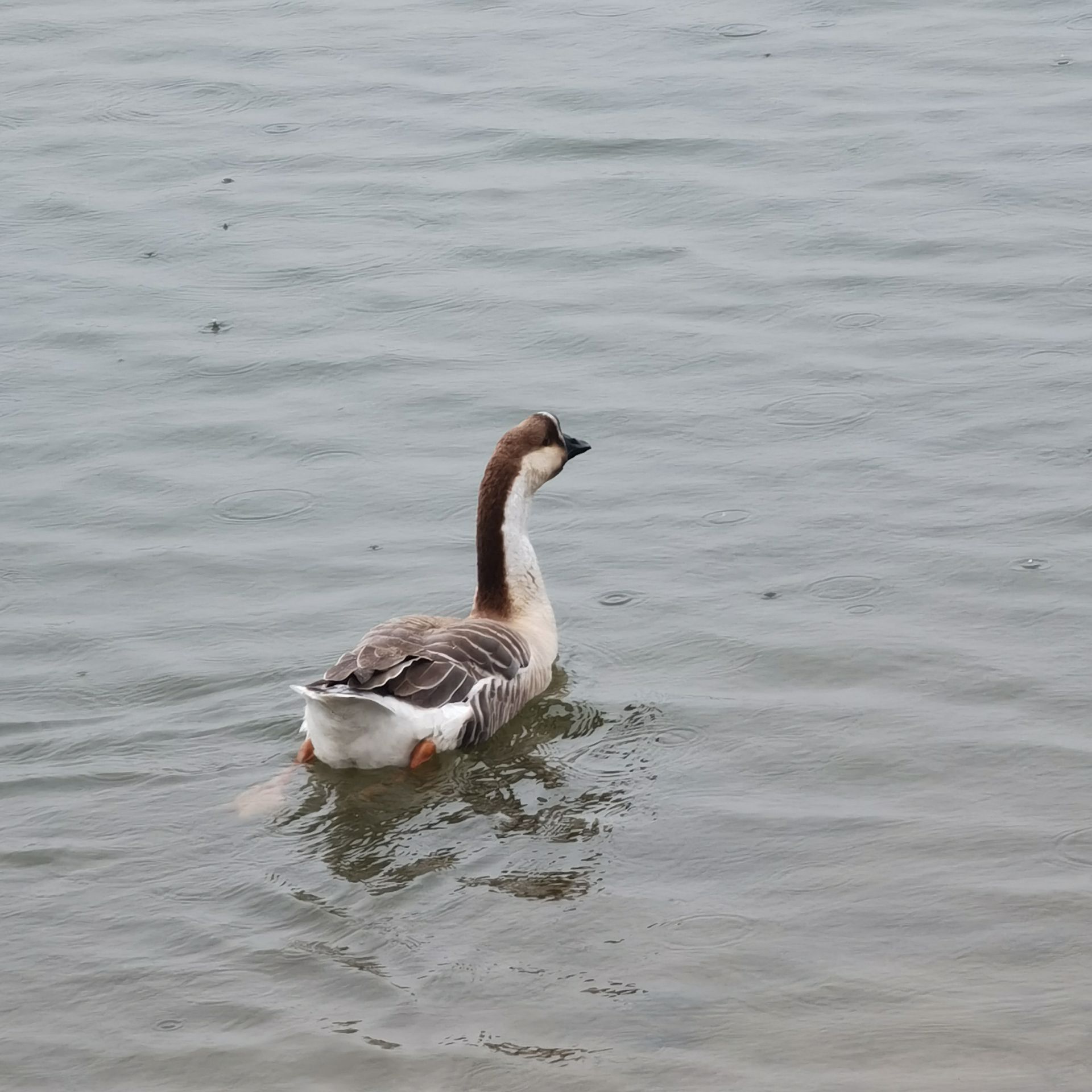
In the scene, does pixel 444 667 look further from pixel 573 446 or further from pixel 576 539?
pixel 576 539

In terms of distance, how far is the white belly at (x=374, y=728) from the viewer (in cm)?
784

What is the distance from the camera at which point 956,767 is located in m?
7.50

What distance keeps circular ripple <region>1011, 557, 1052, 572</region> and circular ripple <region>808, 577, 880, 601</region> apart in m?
0.68

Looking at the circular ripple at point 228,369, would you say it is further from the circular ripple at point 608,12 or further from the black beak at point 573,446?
the circular ripple at point 608,12

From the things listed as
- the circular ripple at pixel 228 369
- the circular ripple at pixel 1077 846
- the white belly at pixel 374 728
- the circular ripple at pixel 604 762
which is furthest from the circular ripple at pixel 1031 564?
the circular ripple at pixel 228 369

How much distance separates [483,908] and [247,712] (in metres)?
2.35

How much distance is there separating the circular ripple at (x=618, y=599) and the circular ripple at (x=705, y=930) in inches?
124

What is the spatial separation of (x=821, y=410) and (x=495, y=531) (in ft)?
9.04

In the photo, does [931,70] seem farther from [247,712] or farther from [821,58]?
[247,712]

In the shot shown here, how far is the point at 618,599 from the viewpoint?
9539 millimetres

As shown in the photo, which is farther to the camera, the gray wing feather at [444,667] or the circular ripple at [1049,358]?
the circular ripple at [1049,358]

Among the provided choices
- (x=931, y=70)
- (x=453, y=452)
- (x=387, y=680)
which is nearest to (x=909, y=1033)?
(x=387, y=680)

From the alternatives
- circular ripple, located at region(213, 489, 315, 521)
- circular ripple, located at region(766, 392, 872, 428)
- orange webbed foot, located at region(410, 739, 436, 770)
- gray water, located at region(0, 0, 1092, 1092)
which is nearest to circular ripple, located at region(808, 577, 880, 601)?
gray water, located at region(0, 0, 1092, 1092)

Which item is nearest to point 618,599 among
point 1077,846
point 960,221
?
point 1077,846
